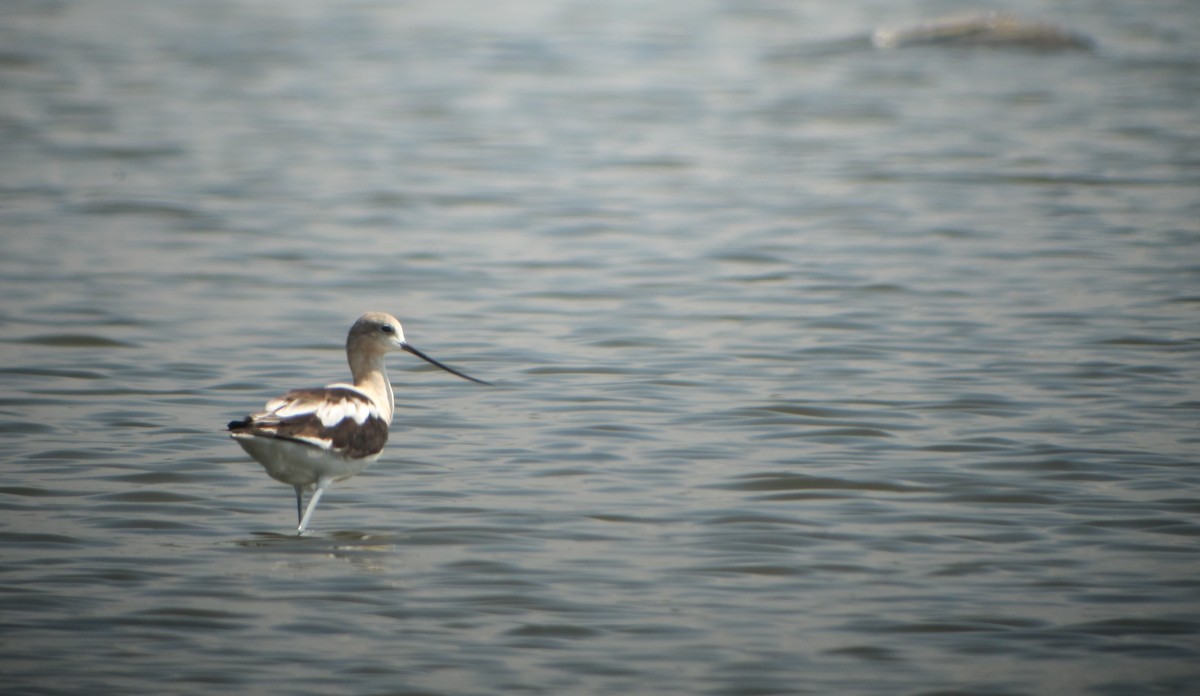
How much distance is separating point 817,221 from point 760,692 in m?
8.55

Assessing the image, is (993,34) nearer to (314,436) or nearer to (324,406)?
(324,406)

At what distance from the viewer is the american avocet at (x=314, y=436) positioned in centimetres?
664

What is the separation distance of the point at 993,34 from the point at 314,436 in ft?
55.7

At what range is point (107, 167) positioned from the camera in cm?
1553

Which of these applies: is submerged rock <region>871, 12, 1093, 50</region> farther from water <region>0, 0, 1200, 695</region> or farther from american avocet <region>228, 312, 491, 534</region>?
american avocet <region>228, 312, 491, 534</region>

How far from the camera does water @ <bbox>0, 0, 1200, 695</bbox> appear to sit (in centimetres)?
611

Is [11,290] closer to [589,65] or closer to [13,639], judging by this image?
[13,639]

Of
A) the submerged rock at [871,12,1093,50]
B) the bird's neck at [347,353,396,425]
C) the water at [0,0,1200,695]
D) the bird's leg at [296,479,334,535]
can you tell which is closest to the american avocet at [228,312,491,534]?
the bird's leg at [296,479,334,535]

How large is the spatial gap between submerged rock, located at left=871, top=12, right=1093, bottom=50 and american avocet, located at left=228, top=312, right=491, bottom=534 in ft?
52.9

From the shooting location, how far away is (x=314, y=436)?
6.74m

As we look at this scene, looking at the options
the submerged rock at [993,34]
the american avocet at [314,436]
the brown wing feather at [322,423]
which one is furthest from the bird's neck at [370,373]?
the submerged rock at [993,34]

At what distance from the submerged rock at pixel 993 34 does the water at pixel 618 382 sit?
5.52ft

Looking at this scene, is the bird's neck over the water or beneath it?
over

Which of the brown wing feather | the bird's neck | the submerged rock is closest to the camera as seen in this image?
the brown wing feather
